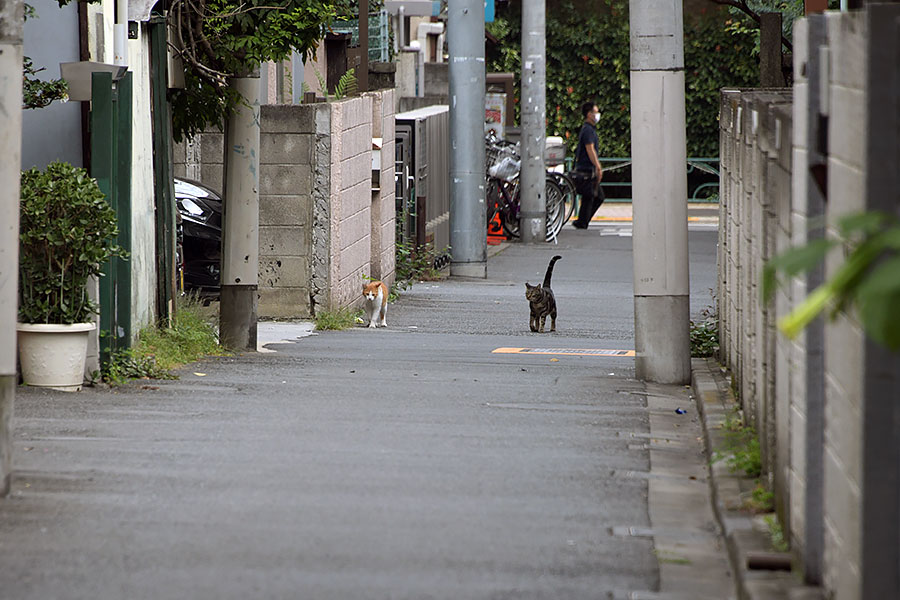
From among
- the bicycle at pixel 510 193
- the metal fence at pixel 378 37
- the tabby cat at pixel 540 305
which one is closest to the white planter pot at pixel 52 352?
the tabby cat at pixel 540 305

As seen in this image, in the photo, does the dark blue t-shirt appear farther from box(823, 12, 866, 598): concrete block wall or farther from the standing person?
box(823, 12, 866, 598): concrete block wall

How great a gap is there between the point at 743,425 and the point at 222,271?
5803 mm

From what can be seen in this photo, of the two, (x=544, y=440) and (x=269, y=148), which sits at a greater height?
(x=269, y=148)

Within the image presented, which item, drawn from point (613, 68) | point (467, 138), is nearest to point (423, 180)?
point (467, 138)

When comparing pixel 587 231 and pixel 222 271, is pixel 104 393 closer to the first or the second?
pixel 222 271

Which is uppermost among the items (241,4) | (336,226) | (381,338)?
(241,4)

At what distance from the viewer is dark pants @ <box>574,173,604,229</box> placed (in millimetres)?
27250

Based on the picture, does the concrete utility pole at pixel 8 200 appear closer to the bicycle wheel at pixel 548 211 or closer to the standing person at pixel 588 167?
the bicycle wheel at pixel 548 211

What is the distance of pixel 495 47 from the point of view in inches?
1380

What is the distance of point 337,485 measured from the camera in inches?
233

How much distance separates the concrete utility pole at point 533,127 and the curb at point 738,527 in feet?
55.6

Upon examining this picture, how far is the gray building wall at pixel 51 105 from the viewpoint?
9.02m

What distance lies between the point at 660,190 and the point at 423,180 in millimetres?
10551

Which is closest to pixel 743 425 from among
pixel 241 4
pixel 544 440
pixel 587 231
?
pixel 544 440
